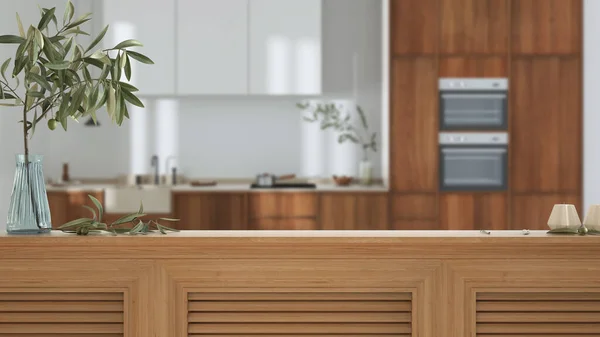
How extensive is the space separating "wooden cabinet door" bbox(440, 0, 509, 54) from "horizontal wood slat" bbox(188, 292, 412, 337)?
3.51m

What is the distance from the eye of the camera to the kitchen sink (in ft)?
18.5

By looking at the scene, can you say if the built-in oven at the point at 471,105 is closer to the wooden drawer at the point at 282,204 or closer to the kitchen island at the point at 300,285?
the wooden drawer at the point at 282,204

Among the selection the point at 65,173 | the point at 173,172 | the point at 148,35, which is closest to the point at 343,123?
the point at 173,172

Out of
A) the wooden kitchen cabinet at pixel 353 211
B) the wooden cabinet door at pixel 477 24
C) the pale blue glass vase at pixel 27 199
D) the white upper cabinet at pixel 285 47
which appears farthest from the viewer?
the white upper cabinet at pixel 285 47

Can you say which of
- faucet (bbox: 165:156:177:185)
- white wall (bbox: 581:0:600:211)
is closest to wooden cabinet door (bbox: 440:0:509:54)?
white wall (bbox: 581:0:600:211)

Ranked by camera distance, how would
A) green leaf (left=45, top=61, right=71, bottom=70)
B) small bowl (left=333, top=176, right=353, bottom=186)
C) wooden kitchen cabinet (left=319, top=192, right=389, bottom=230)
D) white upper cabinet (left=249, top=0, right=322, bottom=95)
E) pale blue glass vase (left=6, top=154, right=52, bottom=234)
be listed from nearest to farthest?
1. green leaf (left=45, top=61, right=71, bottom=70)
2. pale blue glass vase (left=6, top=154, right=52, bottom=234)
3. wooden kitchen cabinet (left=319, top=192, right=389, bottom=230)
4. white upper cabinet (left=249, top=0, right=322, bottom=95)
5. small bowl (left=333, top=176, right=353, bottom=186)

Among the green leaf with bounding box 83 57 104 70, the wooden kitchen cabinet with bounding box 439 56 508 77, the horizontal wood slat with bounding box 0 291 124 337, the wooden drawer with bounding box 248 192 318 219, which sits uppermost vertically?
the wooden kitchen cabinet with bounding box 439 56 508 77

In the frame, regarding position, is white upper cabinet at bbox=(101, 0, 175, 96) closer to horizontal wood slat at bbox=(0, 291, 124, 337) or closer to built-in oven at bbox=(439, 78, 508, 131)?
built-in oven at bbox=(439, 78, 508, 131)

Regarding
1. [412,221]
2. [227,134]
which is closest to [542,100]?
[412,221]

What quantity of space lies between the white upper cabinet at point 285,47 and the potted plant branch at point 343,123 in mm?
394

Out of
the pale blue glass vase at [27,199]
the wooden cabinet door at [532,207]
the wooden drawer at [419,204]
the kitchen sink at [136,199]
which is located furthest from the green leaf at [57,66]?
the wooden cabinet door at [532,207]

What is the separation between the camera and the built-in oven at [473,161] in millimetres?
5523

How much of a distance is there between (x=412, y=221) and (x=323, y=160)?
3.42 ft

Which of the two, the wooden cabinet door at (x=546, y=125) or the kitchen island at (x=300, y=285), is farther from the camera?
Result: the wooden cabinet door at (x=546, y=125)
